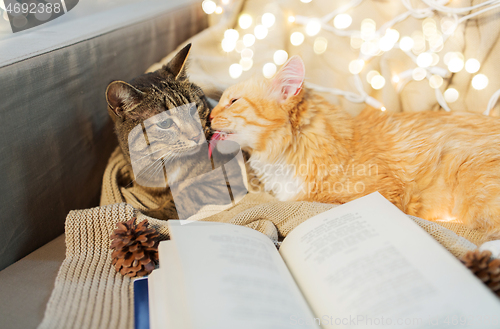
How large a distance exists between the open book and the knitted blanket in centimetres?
11

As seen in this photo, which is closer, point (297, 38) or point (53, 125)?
point (53, 125)

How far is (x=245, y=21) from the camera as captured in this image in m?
1.19

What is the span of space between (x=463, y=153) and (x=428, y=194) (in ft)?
0.52

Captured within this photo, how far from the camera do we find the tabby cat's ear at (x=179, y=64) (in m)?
0.93

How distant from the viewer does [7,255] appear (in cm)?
82

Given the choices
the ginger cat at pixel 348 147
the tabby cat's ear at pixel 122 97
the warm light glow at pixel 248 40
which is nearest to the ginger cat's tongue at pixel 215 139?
the ginger cat at pixel 348 147

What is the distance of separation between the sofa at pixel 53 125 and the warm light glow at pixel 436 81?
1.05m

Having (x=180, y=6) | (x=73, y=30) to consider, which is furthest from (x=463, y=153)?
(x=73, y=30)

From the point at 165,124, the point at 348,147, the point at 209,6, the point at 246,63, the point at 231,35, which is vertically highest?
the point at 209,6

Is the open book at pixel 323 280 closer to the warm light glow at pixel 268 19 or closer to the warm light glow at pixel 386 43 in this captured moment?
the warm light glow at pixel 386 43

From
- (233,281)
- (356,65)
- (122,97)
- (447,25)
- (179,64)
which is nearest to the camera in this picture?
(233,281)

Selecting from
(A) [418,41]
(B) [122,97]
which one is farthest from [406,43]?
(B) [122,97]

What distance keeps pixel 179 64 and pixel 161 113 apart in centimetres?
19

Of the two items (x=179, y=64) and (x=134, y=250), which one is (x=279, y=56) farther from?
(x=134, y=250)
